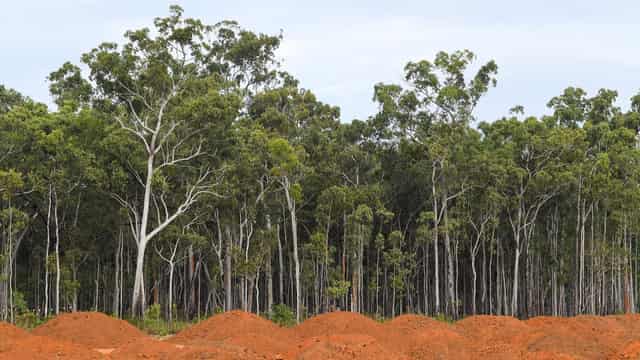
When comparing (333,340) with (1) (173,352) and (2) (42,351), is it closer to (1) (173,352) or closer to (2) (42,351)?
(1) (173,352)

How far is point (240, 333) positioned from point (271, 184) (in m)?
12.7

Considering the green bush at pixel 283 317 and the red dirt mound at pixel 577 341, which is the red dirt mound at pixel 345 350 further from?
the green bush at pixel 283 317

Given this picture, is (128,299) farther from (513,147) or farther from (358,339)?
(358,339)

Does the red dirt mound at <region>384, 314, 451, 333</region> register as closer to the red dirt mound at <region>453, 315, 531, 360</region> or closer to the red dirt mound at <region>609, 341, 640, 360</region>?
the red dirt mound at <region>453, 315, 531, 360</region>

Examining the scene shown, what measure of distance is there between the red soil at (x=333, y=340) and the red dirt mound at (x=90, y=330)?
0.03 m

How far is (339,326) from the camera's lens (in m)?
26.3

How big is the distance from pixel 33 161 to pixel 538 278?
28404 millimetres

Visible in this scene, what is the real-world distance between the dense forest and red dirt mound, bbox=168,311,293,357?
264 inches

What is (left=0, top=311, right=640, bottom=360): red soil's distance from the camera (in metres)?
17.9

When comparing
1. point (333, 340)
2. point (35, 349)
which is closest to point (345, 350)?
point (333, 340)

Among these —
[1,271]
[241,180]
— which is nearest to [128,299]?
[1,271]

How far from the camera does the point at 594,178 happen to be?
125ft

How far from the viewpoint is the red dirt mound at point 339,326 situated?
2580 cm

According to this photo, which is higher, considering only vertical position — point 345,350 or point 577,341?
point 345,350
